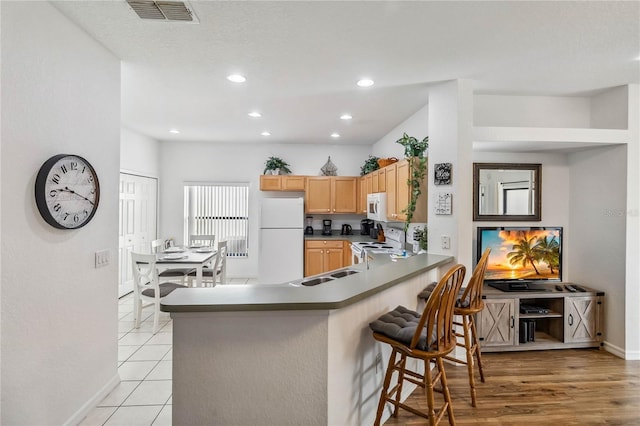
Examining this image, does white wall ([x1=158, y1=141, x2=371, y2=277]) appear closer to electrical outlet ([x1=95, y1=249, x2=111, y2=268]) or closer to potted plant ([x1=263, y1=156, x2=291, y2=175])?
potted plant ([x1=263, y1=156, x2=291, y2=175])

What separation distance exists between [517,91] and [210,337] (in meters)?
3.64

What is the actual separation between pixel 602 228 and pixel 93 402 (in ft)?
15.9

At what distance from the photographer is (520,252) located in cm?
342

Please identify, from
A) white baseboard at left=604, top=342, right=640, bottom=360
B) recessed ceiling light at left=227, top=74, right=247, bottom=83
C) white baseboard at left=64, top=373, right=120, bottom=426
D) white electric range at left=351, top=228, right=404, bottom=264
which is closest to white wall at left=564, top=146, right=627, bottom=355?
white baseboard at left=604, top=342, right=640, bottom=360

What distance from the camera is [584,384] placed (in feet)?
8.71

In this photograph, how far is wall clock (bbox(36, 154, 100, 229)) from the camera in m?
1.86

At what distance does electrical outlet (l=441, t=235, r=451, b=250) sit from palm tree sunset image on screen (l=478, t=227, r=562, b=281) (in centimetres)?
55

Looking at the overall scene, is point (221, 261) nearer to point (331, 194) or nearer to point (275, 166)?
point (275, 166)

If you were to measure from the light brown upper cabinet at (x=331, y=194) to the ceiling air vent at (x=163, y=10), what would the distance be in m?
4.07

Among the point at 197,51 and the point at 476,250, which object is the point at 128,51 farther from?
the point at 476,250

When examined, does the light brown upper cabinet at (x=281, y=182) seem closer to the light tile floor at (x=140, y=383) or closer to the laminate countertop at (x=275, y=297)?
the light tile floor at (x=140, y=383)

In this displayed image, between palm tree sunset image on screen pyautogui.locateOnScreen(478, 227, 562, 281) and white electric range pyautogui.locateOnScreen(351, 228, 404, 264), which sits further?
white electric range pyautogui.locateOnScreen(351, 228, 404, 264)

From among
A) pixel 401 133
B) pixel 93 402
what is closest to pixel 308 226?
pixel 401 133

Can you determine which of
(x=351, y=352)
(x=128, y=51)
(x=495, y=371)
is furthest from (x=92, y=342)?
(x=495, y=371)
